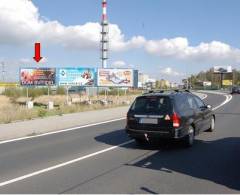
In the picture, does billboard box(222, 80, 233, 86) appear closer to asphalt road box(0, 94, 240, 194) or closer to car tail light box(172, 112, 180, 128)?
asphalt road box(0, 94, 240, 194)

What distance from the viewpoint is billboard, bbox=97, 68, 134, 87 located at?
40.6 m

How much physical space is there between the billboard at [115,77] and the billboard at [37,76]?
4536 mm

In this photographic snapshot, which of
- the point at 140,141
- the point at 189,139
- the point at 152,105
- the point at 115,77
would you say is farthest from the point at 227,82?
the point at 152,105

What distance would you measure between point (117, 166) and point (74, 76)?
97.0 feet

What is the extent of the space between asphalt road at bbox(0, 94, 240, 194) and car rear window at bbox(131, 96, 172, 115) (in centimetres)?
99

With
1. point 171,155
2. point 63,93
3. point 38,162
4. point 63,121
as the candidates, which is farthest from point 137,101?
point 63,93

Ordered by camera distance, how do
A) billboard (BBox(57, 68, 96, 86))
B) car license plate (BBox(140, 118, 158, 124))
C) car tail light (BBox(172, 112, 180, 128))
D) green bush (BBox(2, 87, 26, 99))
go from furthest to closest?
green bush (BBox(2, 87, 26, 99))
billboard (BBox(57, 68, 96, 86))
car license plate (BBox(140, 118, 158, 124))
car tail light (BBox(172, 112, 180, 128))

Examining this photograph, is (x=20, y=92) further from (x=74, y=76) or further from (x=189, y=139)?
(x=189, y=139)

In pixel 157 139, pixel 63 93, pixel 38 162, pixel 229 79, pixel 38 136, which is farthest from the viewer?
pixel 229 79

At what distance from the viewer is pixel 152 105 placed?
1227 centimetres

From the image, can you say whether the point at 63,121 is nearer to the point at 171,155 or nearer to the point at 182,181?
the point at 171,155

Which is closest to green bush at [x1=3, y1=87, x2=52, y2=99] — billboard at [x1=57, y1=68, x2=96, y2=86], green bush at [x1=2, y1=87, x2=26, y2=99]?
green bush at [x1=2, y1=87, x2=26, y2=99]

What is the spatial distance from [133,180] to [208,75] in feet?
605

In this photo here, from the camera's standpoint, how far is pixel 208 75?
617 feet
